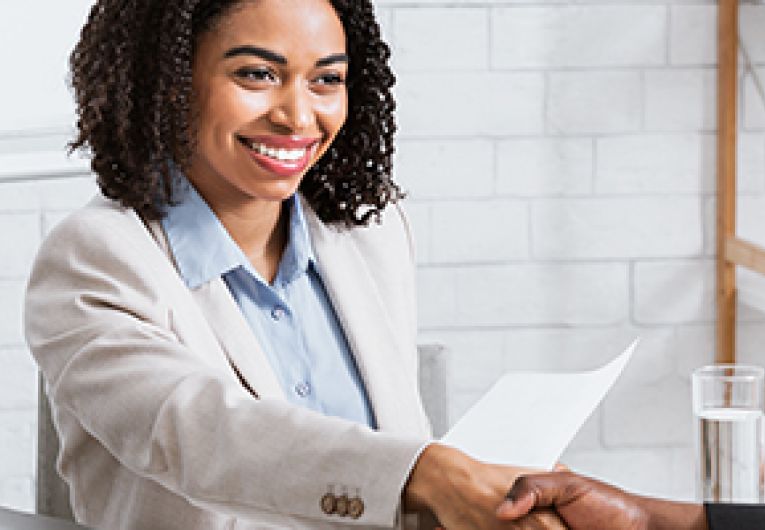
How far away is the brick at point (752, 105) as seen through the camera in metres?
2.59

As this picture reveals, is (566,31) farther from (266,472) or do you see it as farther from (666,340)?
(266,472)

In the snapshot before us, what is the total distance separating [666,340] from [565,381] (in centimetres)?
153

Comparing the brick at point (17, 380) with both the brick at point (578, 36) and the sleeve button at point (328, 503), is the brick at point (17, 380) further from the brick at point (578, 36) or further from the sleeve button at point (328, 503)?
the sleeve button at point (328, 503)

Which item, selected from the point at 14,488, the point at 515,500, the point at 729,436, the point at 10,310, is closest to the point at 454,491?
the point at 515,500

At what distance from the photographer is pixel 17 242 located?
7.77 feet

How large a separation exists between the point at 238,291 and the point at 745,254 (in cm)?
148

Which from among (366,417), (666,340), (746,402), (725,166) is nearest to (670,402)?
(666,340)

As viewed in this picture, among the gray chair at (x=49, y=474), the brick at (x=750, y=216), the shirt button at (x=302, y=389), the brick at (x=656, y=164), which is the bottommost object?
the gray chair at (x=49, y=474)

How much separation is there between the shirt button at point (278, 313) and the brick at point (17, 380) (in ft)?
3.82

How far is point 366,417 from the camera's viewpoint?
53.9 inches

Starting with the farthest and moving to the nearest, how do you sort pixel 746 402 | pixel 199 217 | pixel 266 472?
pixel 746 402 < pixel 199 217 < pixel 266 472

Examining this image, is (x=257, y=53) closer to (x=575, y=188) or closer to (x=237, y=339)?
(x=237, y=339)

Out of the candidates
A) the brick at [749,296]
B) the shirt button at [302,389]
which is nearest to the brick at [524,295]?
the brick at [749,296]

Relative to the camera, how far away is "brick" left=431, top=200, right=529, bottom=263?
8.52 ft
